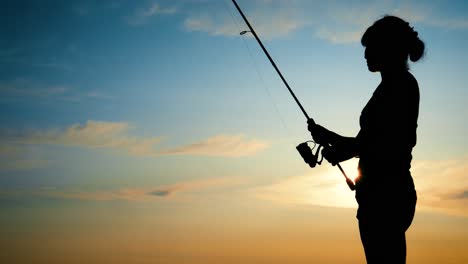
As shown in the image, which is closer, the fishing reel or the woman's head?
the woman's head

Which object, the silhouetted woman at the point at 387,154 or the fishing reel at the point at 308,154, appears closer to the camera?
the silhouetted woman at the point at 387,154

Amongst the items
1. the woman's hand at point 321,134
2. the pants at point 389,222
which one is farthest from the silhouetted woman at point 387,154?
the woman's hand at point 321,134

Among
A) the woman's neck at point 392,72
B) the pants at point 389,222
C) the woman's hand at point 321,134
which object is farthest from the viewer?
the woman's hand at point 321,134

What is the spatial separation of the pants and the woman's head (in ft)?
2.98

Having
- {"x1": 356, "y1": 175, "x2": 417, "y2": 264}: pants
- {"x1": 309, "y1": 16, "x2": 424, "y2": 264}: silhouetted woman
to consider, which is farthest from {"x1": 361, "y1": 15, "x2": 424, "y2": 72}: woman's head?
{"x1": 356, "y1": 175, "x2": 417, "y2": 264}: pants

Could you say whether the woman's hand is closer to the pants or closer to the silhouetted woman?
the silhouetted woman

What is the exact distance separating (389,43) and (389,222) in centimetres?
124

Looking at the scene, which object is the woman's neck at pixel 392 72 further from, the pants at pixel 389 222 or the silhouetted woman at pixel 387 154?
the pants at pixel 389 222

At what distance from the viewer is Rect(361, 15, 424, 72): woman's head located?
322cm

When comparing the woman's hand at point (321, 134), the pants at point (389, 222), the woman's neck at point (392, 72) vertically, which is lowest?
the pants at point (389, 222)

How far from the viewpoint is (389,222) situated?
9.48 feet

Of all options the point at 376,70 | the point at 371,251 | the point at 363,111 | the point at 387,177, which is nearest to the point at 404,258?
the point at 371,251

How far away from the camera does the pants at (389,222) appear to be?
288 cm

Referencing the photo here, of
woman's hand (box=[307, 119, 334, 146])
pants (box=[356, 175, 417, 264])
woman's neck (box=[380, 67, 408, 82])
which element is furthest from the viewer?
woman's hand (box=[307, 119, 334, 146])
